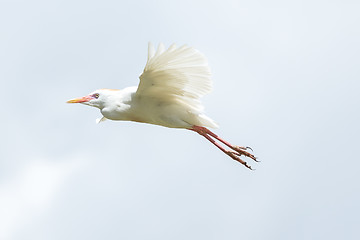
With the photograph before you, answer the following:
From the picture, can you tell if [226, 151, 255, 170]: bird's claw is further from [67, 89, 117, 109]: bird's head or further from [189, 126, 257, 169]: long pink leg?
[67, 89, 117, 109]: bird's head

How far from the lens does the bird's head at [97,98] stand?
14016 mm

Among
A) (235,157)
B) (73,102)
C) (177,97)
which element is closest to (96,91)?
(73,102)

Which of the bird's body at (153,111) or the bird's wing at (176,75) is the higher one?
the bird's wing at (176,75)

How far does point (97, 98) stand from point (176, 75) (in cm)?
216

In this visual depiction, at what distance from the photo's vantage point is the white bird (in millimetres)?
12367

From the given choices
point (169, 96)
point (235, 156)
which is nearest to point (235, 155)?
point (235, 156)

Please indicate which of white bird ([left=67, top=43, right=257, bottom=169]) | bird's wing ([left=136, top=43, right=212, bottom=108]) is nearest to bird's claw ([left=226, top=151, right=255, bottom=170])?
white bird ([left=67, top=43, right=257, bottom=169])

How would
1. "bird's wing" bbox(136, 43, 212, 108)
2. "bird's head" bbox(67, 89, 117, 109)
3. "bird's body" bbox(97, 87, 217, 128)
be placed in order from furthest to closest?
"bird's head" bbox(67, 89, 117, 109) < "bird's body" bbox(97, 87, 217, 128) < "bird's wing" bbox(136, 43, 212, 108)

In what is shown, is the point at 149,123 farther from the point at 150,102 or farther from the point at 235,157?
the point at 235,157

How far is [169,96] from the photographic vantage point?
13383 millimetres

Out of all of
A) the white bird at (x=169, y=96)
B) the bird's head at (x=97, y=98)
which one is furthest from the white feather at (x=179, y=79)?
the bird's head at (x=97, y=98)

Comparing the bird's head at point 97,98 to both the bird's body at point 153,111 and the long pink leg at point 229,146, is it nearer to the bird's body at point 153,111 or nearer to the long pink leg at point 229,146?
the bird's body at point 153,111

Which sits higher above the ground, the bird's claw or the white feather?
the white feather

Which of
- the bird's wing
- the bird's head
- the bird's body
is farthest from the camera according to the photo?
the bird's head
